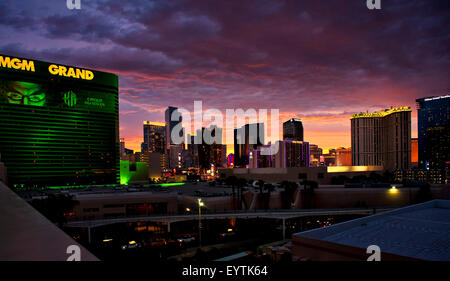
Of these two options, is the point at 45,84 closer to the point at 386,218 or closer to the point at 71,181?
the point at 71,181

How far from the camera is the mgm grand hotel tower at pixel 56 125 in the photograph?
372 feet

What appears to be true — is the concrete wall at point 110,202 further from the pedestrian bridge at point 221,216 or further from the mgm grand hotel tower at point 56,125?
the mgm grand hotel tower at point 56,125

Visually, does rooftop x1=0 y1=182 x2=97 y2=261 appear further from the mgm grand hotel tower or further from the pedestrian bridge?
the mgm grand hotel tower

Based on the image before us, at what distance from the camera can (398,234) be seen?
22.6 metres

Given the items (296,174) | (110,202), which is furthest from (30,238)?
(296,174)

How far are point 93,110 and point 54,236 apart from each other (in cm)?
14209

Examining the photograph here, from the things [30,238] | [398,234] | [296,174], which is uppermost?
[30,238]

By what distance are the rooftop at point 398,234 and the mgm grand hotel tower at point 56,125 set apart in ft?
396

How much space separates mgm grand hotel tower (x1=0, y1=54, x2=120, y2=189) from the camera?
113m

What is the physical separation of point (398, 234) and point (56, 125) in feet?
433

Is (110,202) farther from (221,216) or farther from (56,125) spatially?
(56,125)

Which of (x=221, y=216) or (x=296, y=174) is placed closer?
(x=221, y=216)

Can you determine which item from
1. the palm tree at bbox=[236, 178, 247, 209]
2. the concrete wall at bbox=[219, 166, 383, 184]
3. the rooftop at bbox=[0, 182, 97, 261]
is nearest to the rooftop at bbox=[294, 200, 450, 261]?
the rooftop at bbox=[0, 182, 97, 261]
